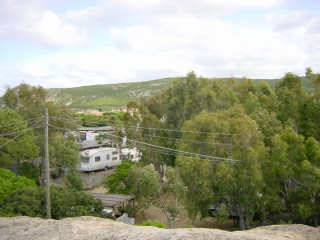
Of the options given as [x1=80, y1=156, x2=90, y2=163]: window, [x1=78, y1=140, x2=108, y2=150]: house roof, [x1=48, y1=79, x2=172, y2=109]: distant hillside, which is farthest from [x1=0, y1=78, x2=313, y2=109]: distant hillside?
[x1=80, y1=156, x2=90, y2=163]: window

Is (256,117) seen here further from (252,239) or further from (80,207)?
(252,239)

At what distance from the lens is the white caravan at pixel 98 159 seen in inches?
1341

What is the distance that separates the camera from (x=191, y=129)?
68.4ft

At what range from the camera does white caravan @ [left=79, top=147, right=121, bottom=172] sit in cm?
3406

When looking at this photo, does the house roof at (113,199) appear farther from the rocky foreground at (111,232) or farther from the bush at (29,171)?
the rocky foreground at (111,232)

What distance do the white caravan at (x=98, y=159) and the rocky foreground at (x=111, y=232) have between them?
2578 cm

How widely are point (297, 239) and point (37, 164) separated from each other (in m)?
27.3

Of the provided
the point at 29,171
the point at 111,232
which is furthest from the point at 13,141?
the point at 111,232

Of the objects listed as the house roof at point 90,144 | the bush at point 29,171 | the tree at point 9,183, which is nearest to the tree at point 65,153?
the bush at point 29,171

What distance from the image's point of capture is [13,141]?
24.1 m

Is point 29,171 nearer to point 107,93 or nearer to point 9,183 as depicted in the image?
point 9,183

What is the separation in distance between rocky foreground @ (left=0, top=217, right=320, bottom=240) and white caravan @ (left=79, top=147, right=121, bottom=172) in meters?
25.8

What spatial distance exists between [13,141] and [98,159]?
39.5ft

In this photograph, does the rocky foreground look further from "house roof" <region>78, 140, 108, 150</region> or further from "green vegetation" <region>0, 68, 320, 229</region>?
"house roof" <region>78, 140, 108, 150</region>
